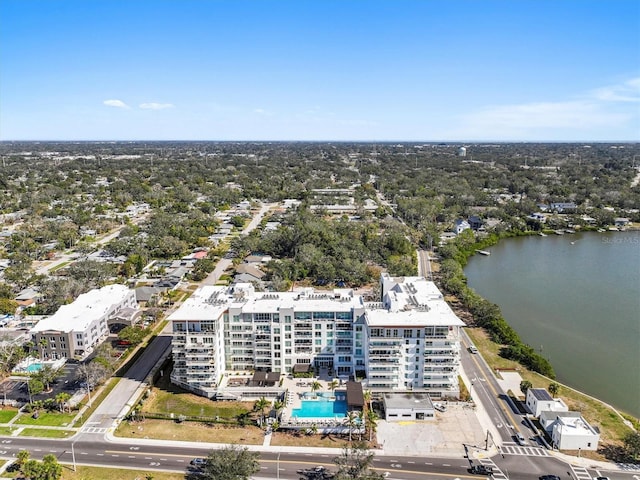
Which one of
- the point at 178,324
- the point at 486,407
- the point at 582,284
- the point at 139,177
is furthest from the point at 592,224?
the point at 139,177

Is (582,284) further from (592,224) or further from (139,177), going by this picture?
(139,177)

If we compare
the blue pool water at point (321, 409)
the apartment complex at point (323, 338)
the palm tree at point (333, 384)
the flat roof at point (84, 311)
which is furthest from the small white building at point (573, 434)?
the flat roof at point (84, 311)

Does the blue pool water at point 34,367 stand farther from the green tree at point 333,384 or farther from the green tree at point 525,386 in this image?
the green tree at point 525,386

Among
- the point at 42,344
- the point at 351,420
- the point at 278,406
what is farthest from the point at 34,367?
the point at 351,420

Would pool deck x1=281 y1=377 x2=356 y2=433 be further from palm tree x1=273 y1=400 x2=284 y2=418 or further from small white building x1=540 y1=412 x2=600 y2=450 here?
small white building x1=540 y1=412 x2=600 y2=450

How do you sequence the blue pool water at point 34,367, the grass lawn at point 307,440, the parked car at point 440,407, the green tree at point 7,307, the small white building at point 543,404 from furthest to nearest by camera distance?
the green tree at point 7,307, the blue pool water at point 34,367, the parked car at point 440,407, the small white building at point 543,404, the grass lawn at point 307,440
